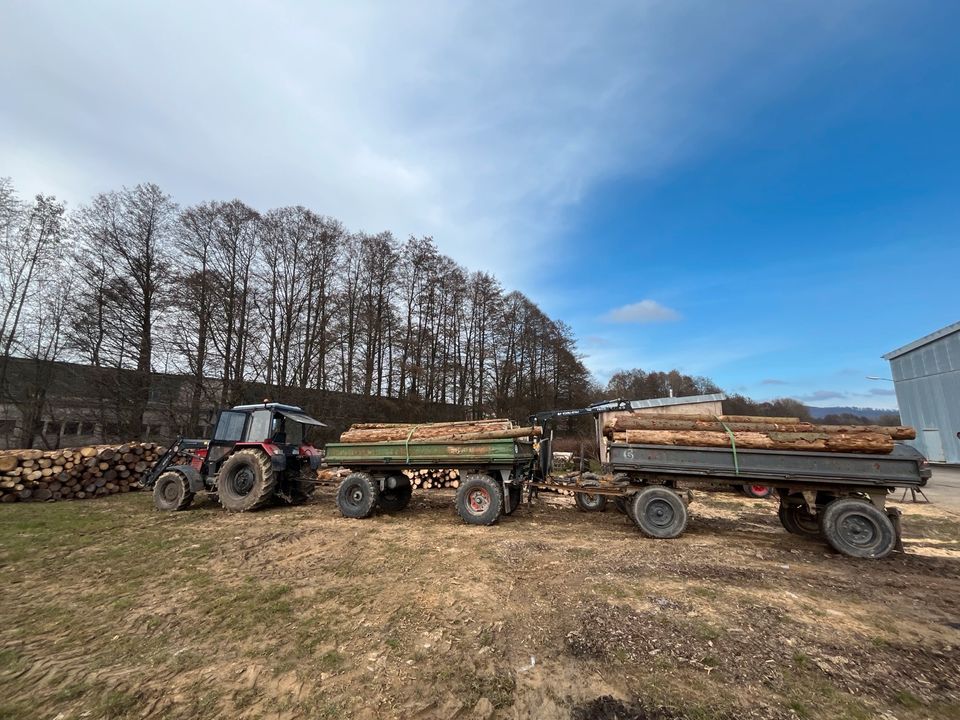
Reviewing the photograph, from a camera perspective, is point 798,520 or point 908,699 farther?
point 798,520

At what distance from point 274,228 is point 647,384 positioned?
4586 centimetres

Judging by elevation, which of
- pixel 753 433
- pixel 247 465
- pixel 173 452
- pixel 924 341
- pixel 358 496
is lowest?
pixel 358 496

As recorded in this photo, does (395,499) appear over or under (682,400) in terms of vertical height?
under

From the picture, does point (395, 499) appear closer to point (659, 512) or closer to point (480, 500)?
point (480, 500)

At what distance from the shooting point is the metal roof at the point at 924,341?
21.4 meters

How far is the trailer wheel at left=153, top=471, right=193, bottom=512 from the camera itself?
9.31 m

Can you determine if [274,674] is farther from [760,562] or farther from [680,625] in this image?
[760,562]

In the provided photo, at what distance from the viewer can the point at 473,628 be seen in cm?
367

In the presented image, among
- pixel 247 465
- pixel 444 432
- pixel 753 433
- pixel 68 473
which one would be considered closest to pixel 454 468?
pixel 444 432

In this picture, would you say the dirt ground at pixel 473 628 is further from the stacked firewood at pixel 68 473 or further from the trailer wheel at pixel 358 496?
the stacked firewood at pixel 68 473

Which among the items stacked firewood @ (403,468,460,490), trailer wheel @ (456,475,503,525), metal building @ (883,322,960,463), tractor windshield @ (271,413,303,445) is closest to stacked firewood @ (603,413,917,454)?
trailer wheel @ (456,475,503,525)

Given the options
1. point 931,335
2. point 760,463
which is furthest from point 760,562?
point 931,335

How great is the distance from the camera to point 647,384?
2089 inches

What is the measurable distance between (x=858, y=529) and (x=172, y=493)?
13.1 m
